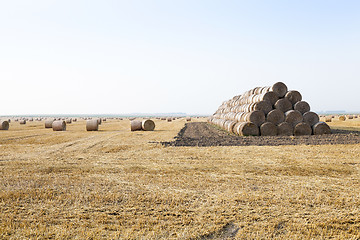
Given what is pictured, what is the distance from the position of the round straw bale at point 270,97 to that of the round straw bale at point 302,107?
1.65 meters

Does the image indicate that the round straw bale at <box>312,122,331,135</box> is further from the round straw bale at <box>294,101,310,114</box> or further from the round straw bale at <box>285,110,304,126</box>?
the round straw bale at <box>294,101,310,114</box>

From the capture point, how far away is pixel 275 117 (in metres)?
20.5

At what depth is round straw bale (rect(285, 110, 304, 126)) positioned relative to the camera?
2041cm

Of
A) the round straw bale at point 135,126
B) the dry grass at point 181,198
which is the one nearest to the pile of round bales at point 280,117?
the dry grass at point 181,198

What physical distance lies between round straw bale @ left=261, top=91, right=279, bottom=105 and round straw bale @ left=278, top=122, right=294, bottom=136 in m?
2.12

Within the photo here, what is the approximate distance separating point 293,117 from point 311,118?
1689 millimetres

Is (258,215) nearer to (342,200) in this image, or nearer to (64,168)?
(342,200)

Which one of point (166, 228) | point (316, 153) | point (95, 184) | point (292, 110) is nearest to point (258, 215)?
point (166, 228)

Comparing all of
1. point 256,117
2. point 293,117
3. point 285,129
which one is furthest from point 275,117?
point 256,117

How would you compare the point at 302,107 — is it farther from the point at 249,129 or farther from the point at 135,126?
the point at 135,126

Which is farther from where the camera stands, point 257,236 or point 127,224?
point 127,224

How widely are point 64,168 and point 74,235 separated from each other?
5.30 m

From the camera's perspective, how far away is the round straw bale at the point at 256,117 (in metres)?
20.3

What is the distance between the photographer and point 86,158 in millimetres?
11203
